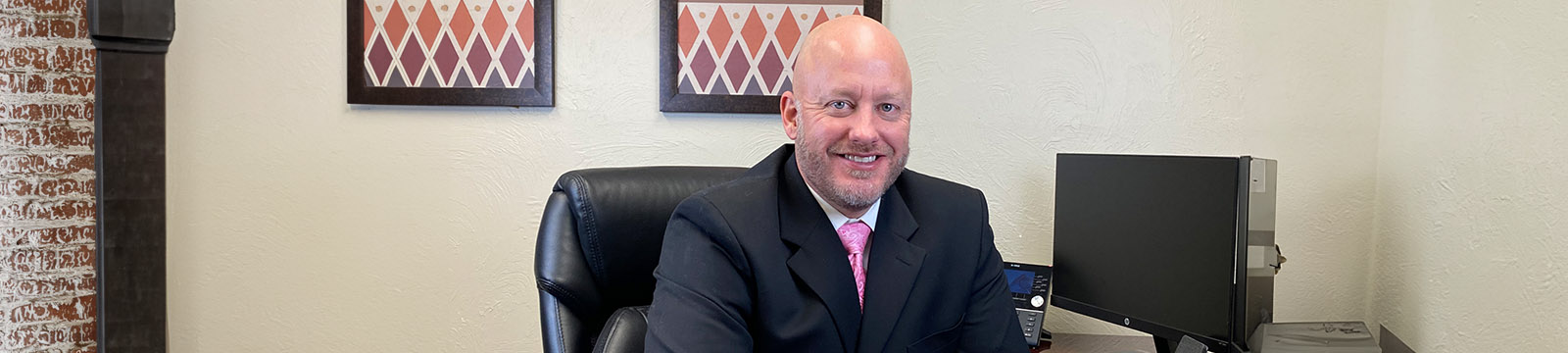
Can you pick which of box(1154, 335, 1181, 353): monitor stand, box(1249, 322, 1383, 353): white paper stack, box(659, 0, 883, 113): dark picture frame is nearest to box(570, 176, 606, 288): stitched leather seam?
box(659, 0, 883, 113): dark picture frame

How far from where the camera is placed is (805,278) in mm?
1309

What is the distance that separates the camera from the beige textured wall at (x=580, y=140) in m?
2.22

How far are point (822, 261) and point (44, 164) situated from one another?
1.98 meters

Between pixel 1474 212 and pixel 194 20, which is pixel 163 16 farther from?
pixel 1474 212

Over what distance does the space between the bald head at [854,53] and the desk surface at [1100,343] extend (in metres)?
0.99

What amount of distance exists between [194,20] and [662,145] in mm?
1140

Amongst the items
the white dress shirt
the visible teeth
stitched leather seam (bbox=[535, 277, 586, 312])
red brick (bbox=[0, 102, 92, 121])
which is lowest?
stitched leather seam (bbox=[535, 277, 586, 312])

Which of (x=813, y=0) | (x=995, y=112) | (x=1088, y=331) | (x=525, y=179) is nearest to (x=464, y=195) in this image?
(x=525, y=179)

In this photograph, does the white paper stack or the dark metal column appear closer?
the white paper stack

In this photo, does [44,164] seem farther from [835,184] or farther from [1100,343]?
[1100,343]

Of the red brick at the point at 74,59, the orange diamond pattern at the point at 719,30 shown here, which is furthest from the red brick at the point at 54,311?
the orange diamond pattern at the point at 719,30

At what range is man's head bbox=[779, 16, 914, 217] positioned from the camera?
4.33 ft

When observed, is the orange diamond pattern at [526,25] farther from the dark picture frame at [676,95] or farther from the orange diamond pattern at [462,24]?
the dark picture frame at [676,95]

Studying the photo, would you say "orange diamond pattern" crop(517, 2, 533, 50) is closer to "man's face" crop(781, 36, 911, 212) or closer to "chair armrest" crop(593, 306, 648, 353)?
"chair armrest" crop(593, 306, 648, 353)
